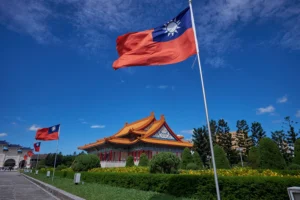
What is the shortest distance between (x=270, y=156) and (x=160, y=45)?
44.8 ft

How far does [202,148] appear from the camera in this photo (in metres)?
35.9

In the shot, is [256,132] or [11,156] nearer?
[256,132]

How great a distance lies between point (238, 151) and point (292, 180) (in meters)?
42.4

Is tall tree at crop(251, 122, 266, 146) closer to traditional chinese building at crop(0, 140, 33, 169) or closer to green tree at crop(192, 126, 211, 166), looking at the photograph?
green tree at crop(192, 126, 211, 166)

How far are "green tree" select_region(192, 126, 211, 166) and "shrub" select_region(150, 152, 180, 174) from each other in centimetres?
2494

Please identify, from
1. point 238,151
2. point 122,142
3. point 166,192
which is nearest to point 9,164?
point 122,142

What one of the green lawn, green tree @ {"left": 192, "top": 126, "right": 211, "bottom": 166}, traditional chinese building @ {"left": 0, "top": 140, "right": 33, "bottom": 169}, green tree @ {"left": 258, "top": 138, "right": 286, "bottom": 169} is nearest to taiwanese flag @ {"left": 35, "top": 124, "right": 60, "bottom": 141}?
the green lawn

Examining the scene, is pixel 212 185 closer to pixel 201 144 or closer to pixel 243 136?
pixel 201 144

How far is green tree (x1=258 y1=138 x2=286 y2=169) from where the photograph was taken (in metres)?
14.4

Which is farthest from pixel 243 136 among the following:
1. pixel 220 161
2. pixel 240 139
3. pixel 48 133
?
pixel 48 133

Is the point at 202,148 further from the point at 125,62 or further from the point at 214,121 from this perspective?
the point at 125,62

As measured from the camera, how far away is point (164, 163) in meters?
11.9

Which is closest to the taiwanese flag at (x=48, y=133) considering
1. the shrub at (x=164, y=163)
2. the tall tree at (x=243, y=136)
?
the shrub at (x=164, y=163)

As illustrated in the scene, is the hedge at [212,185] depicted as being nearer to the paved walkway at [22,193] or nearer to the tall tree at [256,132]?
the paved walkway at [22,193]
